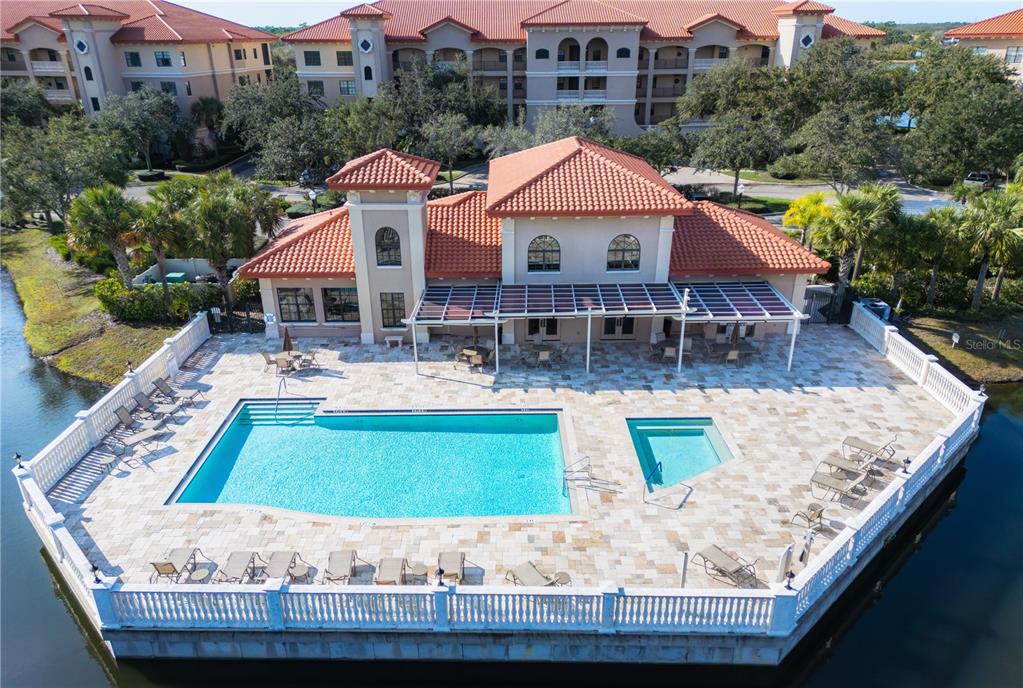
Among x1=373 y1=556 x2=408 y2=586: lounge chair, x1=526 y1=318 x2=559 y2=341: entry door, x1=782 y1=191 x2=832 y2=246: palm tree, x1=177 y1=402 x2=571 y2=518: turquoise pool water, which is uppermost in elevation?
x1=782 y1=191 x2=832 y2=246: palm tree

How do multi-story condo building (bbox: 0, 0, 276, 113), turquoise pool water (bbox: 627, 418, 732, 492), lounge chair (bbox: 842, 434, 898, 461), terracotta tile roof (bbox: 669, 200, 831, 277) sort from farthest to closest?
multi-story condo building (bbox: 0, 0, 276, 113)
terracotta tile roof (bbox: 669, 200, 831, 277)
turquoise pool water (bbox: 627, 418, 732, 492)
lounge chair (bbox: 842, 434, 898, 461)

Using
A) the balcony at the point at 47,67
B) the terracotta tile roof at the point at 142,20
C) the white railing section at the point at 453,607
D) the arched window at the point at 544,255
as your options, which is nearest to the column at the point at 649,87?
the terracotta tile roof at the point at 142,20

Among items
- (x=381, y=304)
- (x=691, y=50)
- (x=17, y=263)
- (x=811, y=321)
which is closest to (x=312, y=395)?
(x=381, y=304)

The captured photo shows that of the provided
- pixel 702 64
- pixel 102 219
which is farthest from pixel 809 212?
pixel 702 64

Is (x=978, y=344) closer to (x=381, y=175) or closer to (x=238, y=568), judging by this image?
(x=381, y=175)

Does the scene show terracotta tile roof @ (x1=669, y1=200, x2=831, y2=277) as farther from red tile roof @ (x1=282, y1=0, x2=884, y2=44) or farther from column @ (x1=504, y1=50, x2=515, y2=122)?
column @ (x1=504, y1=50, x2=515, y2=122)

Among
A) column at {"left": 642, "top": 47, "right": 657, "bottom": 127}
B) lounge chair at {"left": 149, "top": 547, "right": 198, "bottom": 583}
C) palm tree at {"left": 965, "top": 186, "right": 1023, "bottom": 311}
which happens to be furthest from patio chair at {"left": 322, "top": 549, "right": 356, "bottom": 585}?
column at {"left": 642, "top": 47, "right": 657, "bottom": 127}
